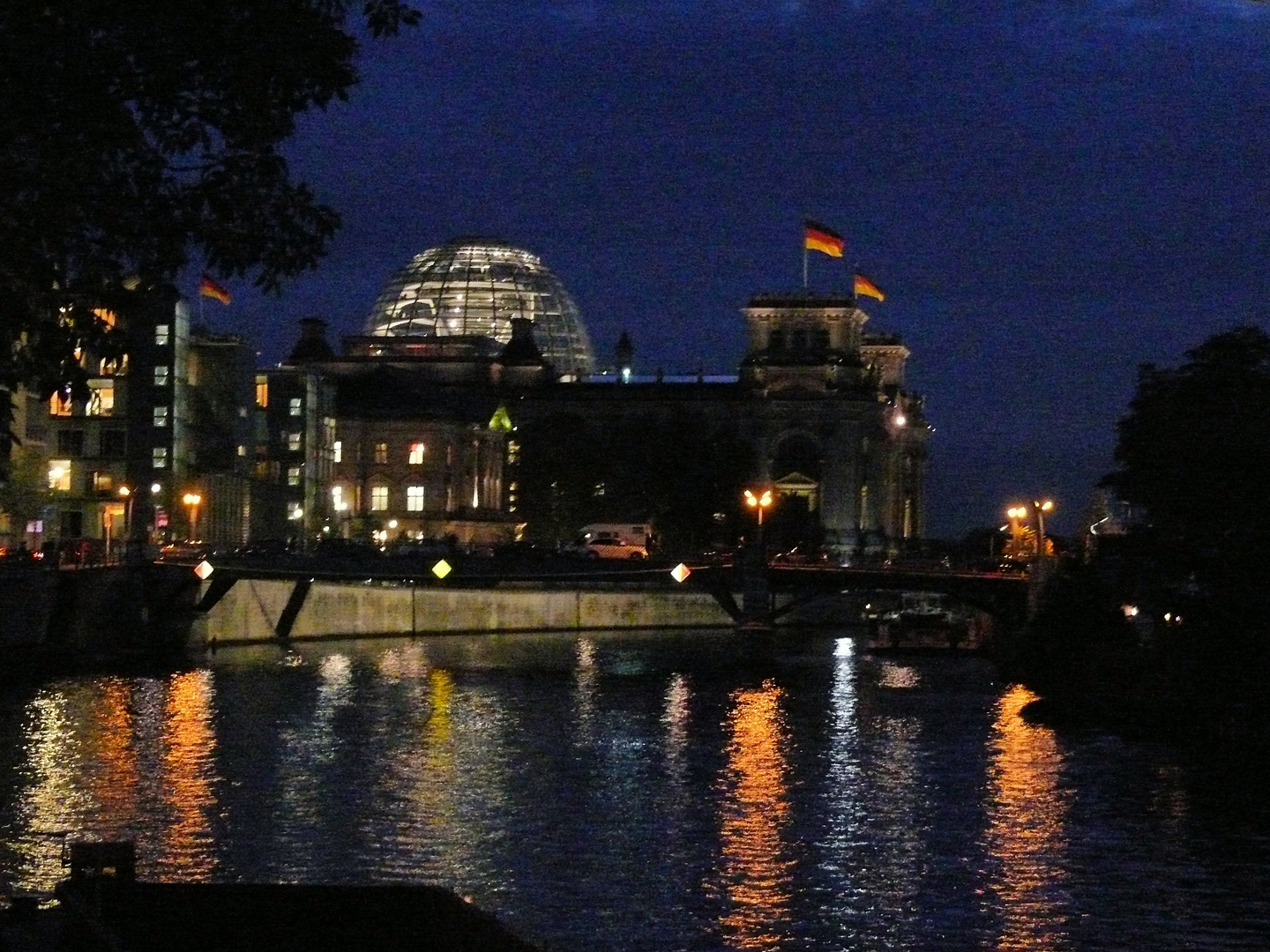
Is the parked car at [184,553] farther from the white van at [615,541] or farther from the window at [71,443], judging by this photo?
the white van at [615,541]

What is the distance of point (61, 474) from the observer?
129375mm

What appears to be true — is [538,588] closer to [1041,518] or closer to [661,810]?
[1041,518]

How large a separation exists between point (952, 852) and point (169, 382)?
323 feet

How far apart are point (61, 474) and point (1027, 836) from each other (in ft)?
312

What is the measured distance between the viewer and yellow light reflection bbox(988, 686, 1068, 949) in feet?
113

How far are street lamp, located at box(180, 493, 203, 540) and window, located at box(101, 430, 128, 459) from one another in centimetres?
455

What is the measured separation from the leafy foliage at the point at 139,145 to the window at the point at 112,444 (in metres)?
115

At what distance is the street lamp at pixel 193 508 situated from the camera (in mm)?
126600

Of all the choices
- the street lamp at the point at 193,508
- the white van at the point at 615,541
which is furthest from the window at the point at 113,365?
the white van at the point at 615,541

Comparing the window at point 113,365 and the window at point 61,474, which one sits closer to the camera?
the window at point 113,365

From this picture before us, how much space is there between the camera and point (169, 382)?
5246 inches

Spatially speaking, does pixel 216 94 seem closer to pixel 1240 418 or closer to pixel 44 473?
pixel 1240 418

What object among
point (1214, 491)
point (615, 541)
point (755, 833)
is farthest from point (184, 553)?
point (755, 833)

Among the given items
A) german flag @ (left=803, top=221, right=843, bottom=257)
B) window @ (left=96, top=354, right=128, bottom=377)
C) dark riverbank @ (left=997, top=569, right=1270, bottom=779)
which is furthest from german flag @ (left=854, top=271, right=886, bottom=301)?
window @ (left=96, top=354, right=128, bottom=377)
